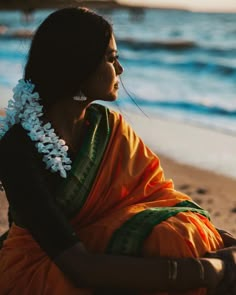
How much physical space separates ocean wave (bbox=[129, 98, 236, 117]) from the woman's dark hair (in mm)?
6460

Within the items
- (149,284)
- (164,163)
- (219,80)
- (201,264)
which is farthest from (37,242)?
(219,80)

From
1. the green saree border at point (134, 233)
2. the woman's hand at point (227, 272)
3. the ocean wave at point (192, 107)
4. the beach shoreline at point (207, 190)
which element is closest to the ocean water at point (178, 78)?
the ocean wave at point (192, 107)

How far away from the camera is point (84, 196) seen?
85.4 inches

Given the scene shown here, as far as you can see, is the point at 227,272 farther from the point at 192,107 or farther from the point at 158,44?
the point at 158,44

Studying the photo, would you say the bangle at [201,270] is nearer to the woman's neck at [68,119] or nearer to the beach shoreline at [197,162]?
the woman's neck at [68,119]

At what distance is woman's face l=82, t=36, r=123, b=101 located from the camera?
2.18m

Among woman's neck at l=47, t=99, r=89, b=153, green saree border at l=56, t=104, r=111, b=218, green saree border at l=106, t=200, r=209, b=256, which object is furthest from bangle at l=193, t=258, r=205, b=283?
woman's neck at l=47, t=99, r=89, b=153

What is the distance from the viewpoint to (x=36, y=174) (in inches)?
81.0

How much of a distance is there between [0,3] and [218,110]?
38.4m

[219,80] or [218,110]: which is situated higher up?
[218,110]

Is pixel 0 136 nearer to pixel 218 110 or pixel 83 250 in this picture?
pixel 83 250

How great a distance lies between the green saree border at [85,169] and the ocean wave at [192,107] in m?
6.32

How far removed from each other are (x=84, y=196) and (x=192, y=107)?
7.04m


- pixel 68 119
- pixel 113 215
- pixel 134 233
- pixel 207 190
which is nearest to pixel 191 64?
pixel 207 190
